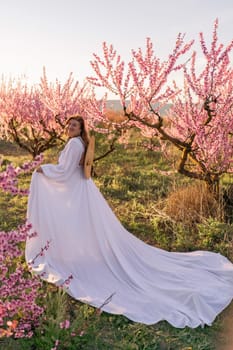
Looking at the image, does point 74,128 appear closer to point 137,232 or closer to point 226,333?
point 137,232

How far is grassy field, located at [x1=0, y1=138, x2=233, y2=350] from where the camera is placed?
14.7 feet

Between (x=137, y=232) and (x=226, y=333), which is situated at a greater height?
(x=137, y=232)

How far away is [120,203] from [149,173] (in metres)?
3.04

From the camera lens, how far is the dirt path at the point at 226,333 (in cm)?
491

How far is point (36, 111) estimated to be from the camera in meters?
13.6

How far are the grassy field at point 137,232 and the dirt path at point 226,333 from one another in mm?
40

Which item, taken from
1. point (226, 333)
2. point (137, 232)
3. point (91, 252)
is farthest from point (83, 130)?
point (226, 333)

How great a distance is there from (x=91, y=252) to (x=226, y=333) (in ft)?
6.33

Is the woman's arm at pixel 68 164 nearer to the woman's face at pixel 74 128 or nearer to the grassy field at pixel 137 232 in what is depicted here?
the woman's face at pixel 74 128

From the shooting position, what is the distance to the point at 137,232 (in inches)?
323

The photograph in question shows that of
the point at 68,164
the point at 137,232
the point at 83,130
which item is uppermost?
the point at 83,130

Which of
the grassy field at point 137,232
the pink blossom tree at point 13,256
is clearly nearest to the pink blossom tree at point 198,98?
the grassy field at point 137,232

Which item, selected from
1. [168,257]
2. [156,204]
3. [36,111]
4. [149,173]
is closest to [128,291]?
[168,257]

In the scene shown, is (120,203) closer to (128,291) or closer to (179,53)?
(179,53)
